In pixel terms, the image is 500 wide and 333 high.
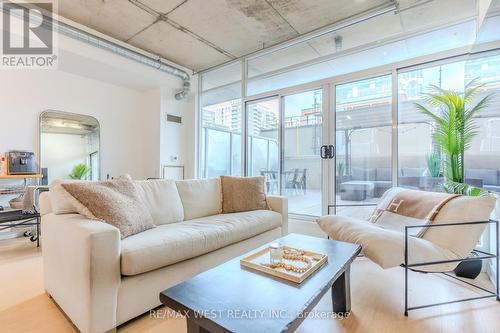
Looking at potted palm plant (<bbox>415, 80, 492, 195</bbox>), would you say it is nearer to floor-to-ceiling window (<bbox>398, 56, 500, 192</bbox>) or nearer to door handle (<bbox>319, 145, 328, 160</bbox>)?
floor-to-ceiling window (<bbox>398, 56, 500, 192</bbox>)

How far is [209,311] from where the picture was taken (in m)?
0.92

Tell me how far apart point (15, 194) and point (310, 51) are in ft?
15.1

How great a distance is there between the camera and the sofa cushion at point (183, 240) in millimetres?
1515

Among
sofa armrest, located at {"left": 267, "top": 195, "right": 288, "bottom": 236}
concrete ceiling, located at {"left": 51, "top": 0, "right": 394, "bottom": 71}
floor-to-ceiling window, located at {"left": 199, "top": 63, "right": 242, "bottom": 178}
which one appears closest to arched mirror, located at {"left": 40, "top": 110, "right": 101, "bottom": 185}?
concrete ceiling, located at {"left": 51, "top": 0, "right": 394, "bottom": 71}

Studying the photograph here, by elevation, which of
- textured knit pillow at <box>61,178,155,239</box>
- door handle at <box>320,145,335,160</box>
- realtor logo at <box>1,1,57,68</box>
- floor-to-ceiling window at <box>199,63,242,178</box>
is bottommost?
textured knit pillow at <box>61,178,155,239</box>

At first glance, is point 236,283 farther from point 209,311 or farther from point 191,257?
point 191,257

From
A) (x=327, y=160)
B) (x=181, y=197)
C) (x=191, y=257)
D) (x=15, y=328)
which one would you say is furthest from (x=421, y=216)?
(x=15, y=328)

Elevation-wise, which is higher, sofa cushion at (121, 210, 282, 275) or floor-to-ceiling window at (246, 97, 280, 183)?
floor-to-ceiling window at (246, 97, 280, 183)

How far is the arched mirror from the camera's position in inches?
144

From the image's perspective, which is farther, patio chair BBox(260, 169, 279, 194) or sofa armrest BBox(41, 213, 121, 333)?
patio chair BBox(260, 169, 279, 194)

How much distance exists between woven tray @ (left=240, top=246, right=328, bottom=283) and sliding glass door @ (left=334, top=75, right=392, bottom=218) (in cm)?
195

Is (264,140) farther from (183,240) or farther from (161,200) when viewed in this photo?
(183,240)

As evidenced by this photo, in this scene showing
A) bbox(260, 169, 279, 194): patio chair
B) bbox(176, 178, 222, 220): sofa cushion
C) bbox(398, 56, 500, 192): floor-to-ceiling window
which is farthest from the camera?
bbox(260, 169, 279, 194): patio chair

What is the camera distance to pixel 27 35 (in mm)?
3117
